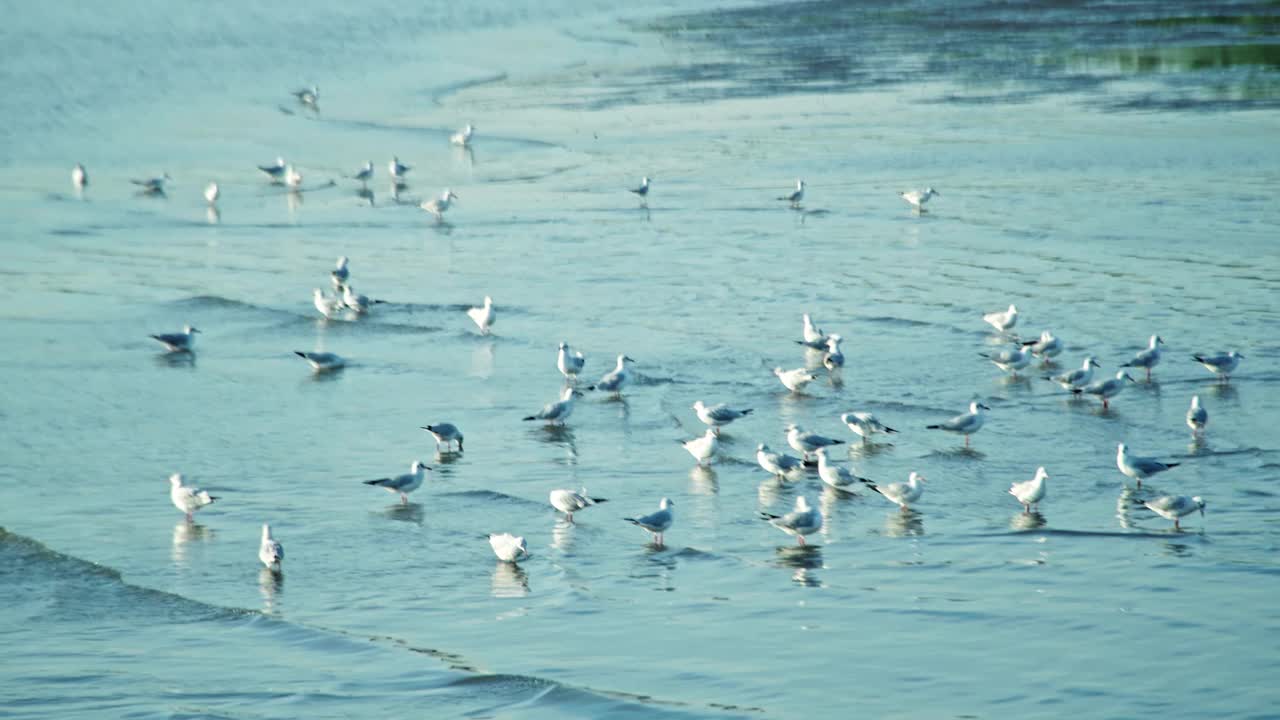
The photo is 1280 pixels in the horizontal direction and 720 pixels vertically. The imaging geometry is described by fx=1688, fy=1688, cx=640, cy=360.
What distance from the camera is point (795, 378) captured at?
60.8 feet

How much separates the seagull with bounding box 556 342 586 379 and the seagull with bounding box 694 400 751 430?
229cm

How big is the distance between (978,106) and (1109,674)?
3089cm

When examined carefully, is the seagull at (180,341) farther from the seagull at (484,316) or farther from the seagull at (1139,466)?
the seagull at (1139,466)

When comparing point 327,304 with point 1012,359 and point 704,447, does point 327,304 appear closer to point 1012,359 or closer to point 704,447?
point 704,447

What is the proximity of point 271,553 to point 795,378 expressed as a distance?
7.06 meters

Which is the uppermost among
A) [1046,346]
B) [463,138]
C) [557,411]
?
[463,138]

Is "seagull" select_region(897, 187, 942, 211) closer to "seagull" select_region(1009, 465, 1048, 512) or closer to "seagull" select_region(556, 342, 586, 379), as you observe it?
"seagull" select_region(556, 342, 586, 379)

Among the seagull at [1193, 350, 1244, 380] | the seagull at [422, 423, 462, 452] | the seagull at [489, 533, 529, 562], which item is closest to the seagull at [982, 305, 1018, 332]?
the seagull at [1193, 350, 1244, 380]

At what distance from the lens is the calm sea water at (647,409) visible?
459 inches

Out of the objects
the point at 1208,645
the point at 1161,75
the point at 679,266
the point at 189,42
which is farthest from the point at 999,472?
the point at 189,42

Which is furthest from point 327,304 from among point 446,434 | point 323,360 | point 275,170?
point 275,170

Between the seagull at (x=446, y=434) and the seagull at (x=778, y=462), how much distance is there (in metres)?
3.10

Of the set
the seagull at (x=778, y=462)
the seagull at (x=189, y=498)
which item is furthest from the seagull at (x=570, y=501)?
the seagull at (x=189, y=498)

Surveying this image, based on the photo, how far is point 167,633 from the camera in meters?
12.4
